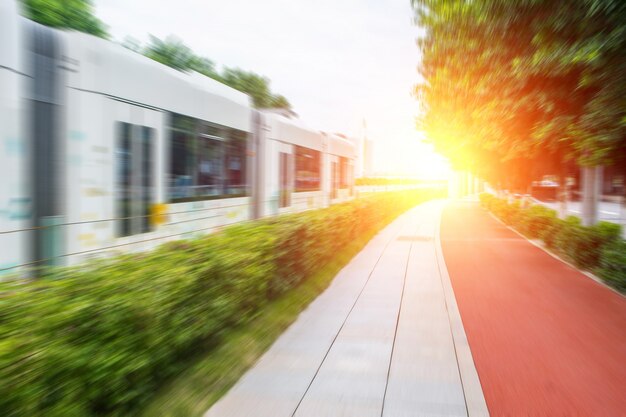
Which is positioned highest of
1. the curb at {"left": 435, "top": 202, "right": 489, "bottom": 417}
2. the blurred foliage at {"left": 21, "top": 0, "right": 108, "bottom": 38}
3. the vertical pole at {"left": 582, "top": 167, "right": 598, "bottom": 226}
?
the blurred foliage at {"left": 21, "top": 0, "right": 108, "bottom": 38}

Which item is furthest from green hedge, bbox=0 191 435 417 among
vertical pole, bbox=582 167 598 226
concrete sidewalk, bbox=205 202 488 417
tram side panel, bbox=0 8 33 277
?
vertical pole, bbox=582 167 598 226

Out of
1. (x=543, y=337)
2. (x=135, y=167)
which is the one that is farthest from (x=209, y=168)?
(x=543, y=337)

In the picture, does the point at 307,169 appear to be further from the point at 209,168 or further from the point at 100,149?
the point at 100,149

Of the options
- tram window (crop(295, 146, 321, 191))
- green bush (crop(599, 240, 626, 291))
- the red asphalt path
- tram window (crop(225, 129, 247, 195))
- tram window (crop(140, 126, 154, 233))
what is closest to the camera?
the red asphalt path

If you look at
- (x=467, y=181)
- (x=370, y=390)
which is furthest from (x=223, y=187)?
(x=467, y=181)

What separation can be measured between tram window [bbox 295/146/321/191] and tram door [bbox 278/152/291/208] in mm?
707

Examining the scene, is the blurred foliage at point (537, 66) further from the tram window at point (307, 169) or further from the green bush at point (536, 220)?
the tram window at point (307, 169)

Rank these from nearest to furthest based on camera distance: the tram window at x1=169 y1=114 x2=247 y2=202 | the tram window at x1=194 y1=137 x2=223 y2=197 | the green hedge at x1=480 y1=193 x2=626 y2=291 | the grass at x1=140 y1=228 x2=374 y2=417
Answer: the grass at x1=140 y1=228 x2=374 y2=417, the tram window at x1=169 y1=114 x2=247 y2=202, the green hedge at x1=480 y1=193 x2=626 y2=291, the tram window at x1=194 y1=137 x2=223 y2=197

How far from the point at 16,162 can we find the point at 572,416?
5.60m

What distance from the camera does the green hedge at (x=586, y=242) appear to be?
7.95m

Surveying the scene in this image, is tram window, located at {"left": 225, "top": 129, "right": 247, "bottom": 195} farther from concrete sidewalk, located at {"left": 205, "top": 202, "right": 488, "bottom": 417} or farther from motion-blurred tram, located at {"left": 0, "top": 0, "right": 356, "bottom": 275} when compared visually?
concrete sidewalk, located at {"left": 205, "top": 202, "right": 488, "bottom": 417}

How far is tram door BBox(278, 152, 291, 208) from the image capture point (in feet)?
43.0

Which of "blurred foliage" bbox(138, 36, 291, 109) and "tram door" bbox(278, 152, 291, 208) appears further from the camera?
"blurred foliage" bbox(138, 36, 291, 109)

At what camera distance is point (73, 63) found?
18.8ft
